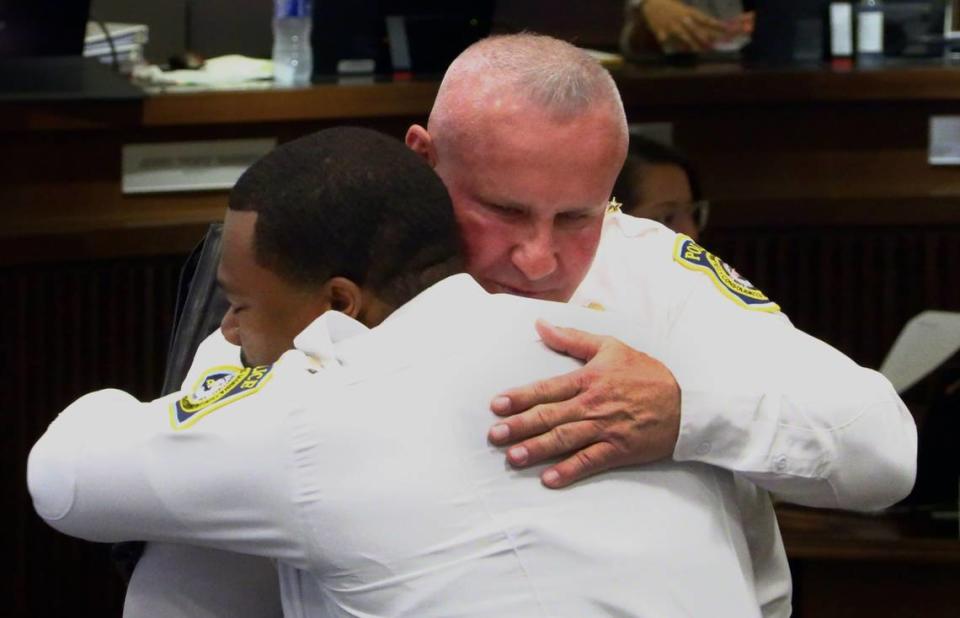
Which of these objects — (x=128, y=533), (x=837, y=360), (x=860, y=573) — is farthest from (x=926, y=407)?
(x=128, y=533)

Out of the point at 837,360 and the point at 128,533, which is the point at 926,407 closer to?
the point at 837,360

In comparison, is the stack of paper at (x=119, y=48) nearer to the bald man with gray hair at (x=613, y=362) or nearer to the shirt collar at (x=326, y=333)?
the bald man with gray hair at (x=613, y=362)

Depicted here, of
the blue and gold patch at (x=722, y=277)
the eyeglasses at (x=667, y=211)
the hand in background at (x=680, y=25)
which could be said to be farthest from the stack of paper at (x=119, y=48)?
the blue and gold patch at (x=722, y=277)

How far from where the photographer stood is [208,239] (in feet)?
5.68

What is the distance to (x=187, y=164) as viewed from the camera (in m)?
3.76

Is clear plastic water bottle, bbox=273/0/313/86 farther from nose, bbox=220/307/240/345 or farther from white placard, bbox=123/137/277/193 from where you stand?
nose, bbox=220/307/240/345

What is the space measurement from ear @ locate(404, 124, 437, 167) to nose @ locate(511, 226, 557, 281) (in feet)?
0.45

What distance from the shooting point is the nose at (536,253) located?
1497 mm

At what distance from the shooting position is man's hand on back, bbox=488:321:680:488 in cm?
126

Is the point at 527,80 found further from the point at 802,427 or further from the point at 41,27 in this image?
the point at 41,27

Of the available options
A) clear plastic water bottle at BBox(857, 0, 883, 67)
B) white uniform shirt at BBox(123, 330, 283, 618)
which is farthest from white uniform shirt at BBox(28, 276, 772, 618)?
clear plastic water bottle at BBox(857, 0, 883, 67)

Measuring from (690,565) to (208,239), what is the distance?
710 mm

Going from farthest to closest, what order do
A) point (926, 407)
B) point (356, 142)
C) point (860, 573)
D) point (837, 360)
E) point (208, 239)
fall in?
point (926, 407), point (860, 573), point (208, 239), point (837, 360), point (356, 142)

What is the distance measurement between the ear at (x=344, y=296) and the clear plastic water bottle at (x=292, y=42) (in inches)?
114
